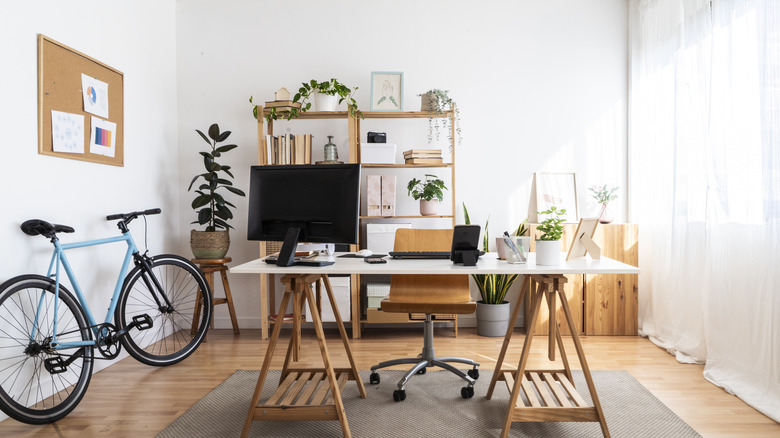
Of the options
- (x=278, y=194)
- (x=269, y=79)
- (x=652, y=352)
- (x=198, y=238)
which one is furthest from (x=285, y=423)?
(x=269, y=79)

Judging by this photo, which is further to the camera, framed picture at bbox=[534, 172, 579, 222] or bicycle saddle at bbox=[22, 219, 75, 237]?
framed picture at bbox=[534, 172, 579, 222]

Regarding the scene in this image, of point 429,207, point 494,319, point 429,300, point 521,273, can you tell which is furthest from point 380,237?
point 521,273

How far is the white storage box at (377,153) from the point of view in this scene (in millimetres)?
3932

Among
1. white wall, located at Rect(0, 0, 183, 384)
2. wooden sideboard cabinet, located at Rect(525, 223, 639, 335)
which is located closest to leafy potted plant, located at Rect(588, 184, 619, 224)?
wooden sideboard cabinet, located at Rect(525, 223, 639, 335)

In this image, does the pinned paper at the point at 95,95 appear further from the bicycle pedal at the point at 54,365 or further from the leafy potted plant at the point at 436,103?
the leafy potted plant at the point at 436,103

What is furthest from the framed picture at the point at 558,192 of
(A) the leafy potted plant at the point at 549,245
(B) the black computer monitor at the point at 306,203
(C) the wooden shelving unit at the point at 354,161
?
(B) the black computer monitor at the point at 306,203

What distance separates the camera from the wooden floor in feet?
7.67

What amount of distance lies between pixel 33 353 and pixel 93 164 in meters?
1.21

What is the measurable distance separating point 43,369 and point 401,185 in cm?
269

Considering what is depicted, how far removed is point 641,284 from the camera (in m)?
3.93

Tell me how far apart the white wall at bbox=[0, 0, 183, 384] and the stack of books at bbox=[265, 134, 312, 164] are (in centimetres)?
91

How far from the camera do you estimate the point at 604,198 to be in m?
4.00

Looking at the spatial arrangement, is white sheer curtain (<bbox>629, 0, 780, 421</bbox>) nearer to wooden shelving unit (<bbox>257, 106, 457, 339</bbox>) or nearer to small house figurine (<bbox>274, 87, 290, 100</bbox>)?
wooden shelving unit (<bbox>257, 106, 457, 339</bbox>)

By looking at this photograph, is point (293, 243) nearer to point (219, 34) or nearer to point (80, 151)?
point (80, 151)
